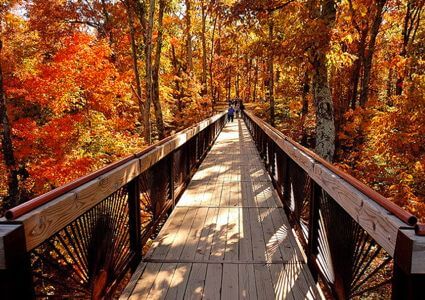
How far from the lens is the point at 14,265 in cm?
155

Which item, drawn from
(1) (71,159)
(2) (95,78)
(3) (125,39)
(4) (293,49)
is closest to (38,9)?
(3) (125,39)

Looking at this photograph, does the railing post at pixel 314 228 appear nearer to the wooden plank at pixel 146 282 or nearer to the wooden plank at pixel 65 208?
the wooden plank at pixel 146 282

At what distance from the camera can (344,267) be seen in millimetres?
2537

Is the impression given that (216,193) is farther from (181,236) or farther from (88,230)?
(88,230)

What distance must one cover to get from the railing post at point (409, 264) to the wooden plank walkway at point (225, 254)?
1551mm

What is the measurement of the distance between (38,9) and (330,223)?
22540 mm

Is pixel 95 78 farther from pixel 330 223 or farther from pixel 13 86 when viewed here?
pixel 330 223

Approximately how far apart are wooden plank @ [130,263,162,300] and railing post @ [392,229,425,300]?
2.16 metres

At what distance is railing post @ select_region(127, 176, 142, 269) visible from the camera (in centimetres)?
347

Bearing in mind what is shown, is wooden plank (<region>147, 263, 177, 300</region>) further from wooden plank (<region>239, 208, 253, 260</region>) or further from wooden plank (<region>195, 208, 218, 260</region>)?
wooden plank (<region>239, 208, 253, 260</region>)

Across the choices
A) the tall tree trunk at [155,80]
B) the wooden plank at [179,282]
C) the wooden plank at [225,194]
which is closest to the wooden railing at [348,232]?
the wooden plank at [179,282]

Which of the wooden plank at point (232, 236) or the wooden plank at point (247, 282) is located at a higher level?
the wooden plank at point (247, 282)

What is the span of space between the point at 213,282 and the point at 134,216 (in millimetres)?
1013

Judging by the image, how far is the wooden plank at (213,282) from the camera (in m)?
3.04
